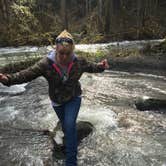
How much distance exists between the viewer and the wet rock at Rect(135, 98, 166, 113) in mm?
8781

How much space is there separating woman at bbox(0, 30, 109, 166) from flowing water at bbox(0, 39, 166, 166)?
1.01 metres

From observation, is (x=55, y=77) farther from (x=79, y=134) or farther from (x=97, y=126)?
(x=97, y=126)

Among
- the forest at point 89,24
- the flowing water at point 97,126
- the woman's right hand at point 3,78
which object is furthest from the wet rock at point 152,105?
the forest at point 89,24

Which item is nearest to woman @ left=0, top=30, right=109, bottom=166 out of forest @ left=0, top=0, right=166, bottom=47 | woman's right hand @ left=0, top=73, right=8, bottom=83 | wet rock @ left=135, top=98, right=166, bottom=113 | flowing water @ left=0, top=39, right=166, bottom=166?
woman's right hand @ left=0, top=73, right=8, bottom=83

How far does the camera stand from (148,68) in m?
14.7

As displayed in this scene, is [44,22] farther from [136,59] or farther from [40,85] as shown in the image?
[40,85]

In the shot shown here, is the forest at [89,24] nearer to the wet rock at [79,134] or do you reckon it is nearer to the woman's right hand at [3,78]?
the wet rock at [79,134]

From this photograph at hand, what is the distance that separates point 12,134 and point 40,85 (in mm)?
4503

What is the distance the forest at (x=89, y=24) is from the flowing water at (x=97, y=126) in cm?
1163

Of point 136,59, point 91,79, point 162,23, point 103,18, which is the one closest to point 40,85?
point 91,79

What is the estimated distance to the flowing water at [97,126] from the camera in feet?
20.6

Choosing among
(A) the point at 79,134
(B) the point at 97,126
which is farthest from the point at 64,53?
(B) the point at 97,126

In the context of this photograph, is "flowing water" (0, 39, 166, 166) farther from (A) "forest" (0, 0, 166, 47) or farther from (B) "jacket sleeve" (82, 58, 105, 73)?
(A) "forest" (0, 0, 166, 47)

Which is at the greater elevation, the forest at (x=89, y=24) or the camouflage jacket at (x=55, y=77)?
the camouflage jacket at (x=55, y=77)
